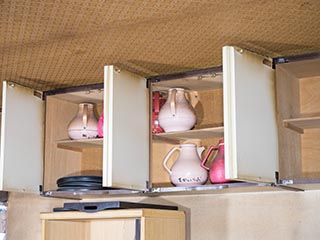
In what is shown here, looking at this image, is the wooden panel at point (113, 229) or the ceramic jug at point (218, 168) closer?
the ceramic jug at point (218, 168)

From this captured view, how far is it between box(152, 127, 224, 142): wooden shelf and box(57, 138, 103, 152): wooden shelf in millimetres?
313

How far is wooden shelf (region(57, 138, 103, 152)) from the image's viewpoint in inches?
118

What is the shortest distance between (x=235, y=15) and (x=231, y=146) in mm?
473

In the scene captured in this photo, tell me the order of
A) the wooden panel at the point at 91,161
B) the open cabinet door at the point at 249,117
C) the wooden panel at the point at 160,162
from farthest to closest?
the wooden panel at the point at 91,161
the wooden panel at the point at 160,162
the open cabinet door at the point at 249,117

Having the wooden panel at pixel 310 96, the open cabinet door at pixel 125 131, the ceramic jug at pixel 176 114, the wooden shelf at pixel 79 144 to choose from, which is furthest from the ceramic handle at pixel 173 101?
the wooden panel at pixel 310 96

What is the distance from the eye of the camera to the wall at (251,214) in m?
2.62

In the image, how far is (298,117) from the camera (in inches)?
104

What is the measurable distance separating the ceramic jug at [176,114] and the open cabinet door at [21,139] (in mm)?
684

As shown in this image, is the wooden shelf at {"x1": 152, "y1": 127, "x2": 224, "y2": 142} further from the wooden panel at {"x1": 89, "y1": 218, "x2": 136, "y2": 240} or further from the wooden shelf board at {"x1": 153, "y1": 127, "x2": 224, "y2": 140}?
the wooden panel at {"x1": 89, "y1": 218, "x2": 136, "y2": 240}

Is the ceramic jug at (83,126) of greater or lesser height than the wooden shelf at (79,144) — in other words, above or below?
above

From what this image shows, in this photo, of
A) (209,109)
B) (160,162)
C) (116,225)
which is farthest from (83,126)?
(209,109)

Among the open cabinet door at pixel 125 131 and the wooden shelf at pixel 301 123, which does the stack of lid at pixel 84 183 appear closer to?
the open cabinet door at pixel 125 131

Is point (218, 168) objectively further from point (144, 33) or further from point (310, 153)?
point (144, 33)

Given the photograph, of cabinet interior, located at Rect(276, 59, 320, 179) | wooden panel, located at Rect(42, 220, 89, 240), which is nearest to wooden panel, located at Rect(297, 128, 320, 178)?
cabinet interior, located at Rect(276, 59, 320, 179)
